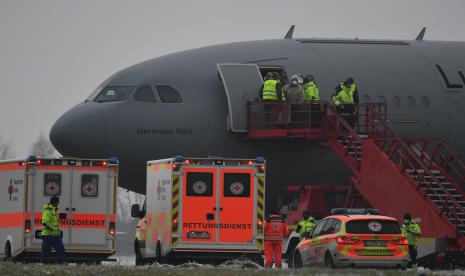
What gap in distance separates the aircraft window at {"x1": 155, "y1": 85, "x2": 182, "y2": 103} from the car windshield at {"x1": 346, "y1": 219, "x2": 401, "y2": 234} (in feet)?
38.2

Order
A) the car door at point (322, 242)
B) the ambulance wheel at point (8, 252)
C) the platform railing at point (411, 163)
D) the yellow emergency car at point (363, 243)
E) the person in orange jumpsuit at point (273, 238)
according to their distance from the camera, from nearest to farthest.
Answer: the yellow emergency car at point (363, 243) < the car door at point (322, 242) < the ambulance wheel at point (8, 252) < the person in orange jumpsuit at point (273, 238) < the platform railing at point (411, 163)

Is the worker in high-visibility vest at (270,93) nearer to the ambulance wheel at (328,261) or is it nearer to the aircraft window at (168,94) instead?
the aircraft window at (168,94)

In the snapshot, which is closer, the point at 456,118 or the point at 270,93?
the point at 270,93

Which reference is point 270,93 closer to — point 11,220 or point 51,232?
point 11,220

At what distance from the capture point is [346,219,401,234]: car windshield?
29750 millimetres

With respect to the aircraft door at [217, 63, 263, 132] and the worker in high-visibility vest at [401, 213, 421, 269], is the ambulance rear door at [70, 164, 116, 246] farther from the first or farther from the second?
the worker in high-visibility vest at [401, 213, 421, 269]

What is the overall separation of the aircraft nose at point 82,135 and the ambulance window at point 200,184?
7025mm

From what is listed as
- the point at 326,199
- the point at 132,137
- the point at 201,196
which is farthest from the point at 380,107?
the point at 201,196

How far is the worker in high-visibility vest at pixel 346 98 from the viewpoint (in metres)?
40.3

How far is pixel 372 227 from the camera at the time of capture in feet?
97.9

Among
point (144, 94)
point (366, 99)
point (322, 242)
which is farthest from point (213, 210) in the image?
point (366, 99)

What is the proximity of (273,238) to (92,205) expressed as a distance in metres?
5.22

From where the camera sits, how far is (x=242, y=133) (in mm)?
40219

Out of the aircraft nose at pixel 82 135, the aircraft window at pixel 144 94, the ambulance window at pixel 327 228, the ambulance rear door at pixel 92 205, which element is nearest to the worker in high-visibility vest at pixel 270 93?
the aircraft window at pixel 144 94
